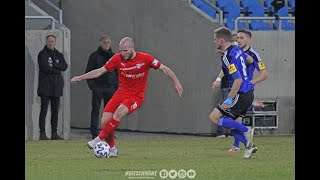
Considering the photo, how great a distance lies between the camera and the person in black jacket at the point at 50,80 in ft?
83.5

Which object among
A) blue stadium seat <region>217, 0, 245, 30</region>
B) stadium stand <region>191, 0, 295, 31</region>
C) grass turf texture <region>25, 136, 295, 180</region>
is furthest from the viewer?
blue stadium seat <region>217, 0, 245, 30</region>

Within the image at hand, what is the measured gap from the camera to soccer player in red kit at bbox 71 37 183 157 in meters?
19.3

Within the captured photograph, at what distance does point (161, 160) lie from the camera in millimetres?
18688

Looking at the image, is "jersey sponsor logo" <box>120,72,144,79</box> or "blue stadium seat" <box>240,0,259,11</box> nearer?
"jersey sponsor logo" <box>120,72,144,79</box>

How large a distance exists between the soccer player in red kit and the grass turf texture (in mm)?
577

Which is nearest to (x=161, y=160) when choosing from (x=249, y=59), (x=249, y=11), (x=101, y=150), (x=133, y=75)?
(x=101, y=150)

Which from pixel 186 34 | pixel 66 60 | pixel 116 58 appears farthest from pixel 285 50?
pixel 116 58

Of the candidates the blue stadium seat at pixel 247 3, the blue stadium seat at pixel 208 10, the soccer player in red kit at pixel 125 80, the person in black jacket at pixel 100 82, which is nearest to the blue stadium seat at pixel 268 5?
the blue stadium seat at pixel 247 3

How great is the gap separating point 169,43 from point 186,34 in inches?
22.1

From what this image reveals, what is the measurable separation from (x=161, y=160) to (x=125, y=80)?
1.87 m

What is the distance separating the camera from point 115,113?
19.4 m

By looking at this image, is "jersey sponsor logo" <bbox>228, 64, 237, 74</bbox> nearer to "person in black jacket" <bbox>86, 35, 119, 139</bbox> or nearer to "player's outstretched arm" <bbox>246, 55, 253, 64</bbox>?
"player's outstretched arm" <bbox>246, 55, 253, 64</bbox>

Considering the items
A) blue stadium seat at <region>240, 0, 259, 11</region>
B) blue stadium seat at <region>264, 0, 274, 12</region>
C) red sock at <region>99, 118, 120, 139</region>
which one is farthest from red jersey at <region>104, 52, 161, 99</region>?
blue stadium seat at <region>264, 0, 274, 12</region>

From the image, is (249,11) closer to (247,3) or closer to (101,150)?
(247,3)
